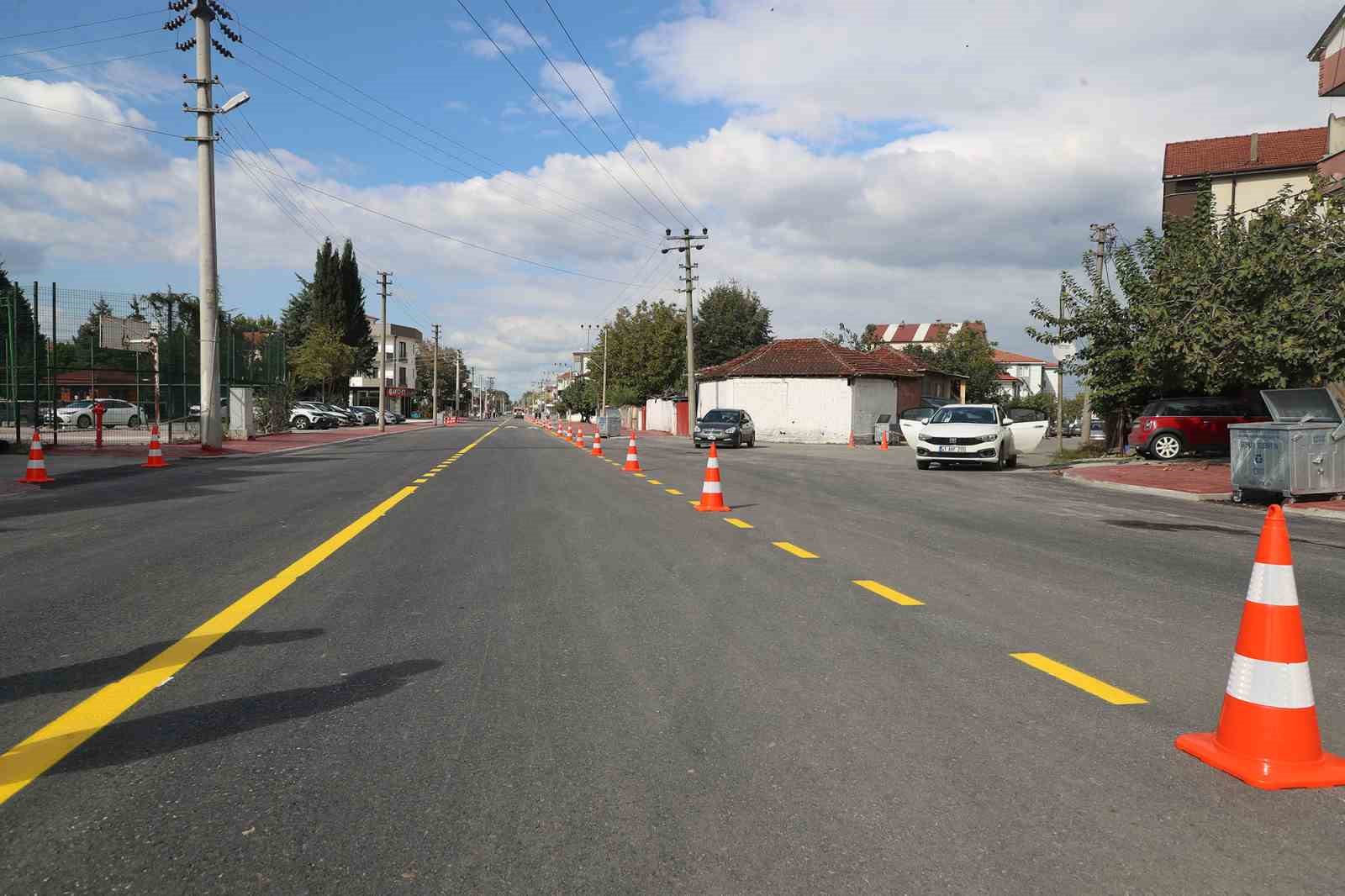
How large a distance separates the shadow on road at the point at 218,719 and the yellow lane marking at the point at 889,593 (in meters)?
3.26

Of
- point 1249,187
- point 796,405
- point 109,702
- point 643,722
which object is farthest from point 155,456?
point 1249,187

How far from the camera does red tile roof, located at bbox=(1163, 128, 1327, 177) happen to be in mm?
39219

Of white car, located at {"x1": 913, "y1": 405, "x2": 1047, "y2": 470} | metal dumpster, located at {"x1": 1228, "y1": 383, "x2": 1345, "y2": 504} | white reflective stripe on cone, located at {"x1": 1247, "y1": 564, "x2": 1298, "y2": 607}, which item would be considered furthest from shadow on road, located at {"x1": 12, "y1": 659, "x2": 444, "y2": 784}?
white car, located at {"x1": 913, "y1": 405, "x2": 1047, "y2": 470}

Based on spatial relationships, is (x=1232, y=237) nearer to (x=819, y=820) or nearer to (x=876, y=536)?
(x=876, y=536)

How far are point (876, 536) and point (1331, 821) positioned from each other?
6732 millimetres

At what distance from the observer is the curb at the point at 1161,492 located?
15391 millimetres

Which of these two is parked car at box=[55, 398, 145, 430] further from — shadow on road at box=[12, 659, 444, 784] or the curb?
shadow on road at box=[12, 659, 444, 784]

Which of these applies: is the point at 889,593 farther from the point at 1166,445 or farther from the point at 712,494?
the point at 1166,445

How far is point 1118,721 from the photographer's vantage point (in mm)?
3863

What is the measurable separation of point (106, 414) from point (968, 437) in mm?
30592

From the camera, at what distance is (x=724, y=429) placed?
119 feet

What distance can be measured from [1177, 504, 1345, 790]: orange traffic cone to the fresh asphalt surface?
0.12 meters

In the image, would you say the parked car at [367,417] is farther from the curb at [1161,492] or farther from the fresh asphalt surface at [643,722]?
the fresh asphalt surface at [643,722]

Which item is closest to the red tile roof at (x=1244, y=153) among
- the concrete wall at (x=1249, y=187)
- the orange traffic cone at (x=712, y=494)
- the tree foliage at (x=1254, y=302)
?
the concrete wall at (x=1249, y=187)
